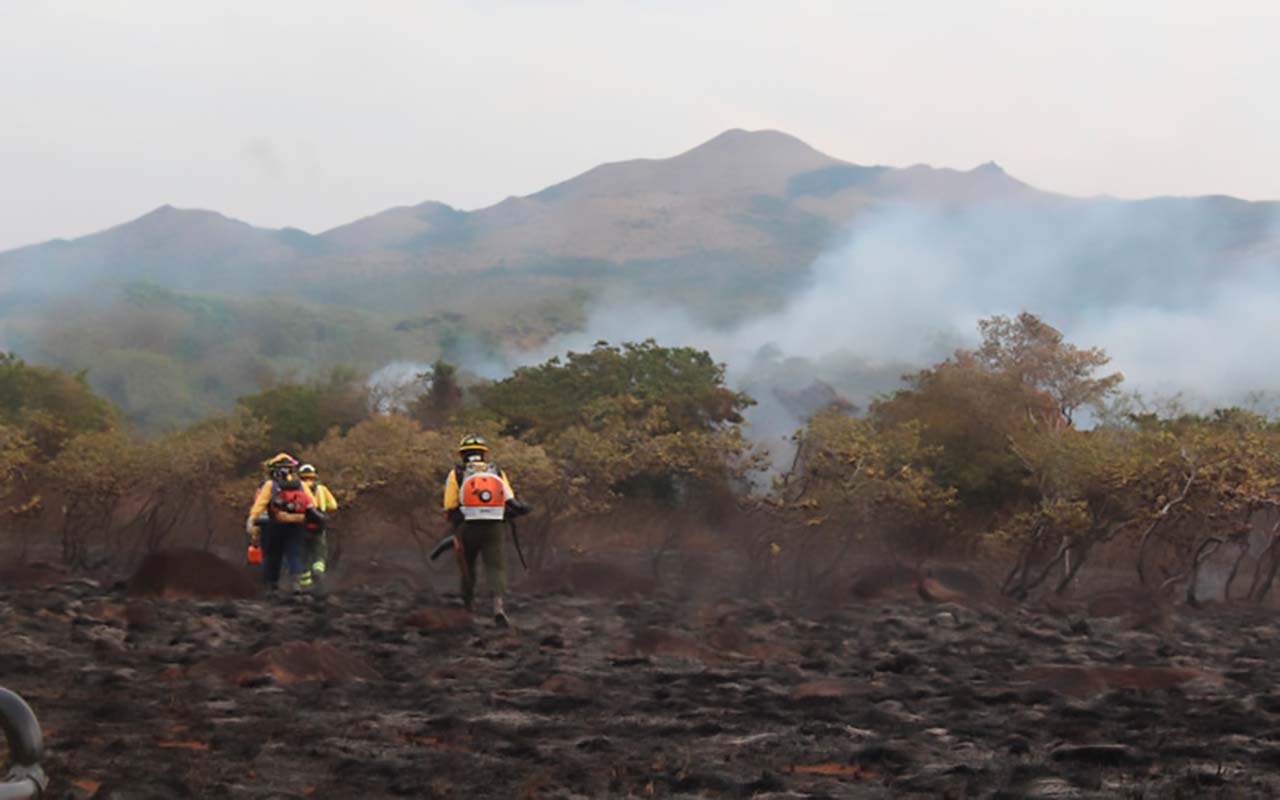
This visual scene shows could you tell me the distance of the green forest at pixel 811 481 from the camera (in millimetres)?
33875

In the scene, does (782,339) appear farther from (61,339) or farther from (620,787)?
(620,787)

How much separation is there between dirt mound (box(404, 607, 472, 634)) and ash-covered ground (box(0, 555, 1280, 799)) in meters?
0.05

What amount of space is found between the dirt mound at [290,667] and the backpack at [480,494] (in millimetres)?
4723

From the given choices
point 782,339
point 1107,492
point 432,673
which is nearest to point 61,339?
point 782,339

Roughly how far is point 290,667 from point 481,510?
5465mm

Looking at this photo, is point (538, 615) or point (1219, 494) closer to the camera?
point (538, 615)

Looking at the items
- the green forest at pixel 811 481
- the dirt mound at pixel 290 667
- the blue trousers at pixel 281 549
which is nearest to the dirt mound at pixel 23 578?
the blue trousers at pixel 281 549

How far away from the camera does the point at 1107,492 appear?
3397cm

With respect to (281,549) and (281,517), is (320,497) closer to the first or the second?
(281,549)

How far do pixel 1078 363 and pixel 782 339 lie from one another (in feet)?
478

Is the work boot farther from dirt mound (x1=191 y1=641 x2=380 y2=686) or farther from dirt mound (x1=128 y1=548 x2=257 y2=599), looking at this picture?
dirt mound (x1=128 y1=548 x2=257 y2=599)

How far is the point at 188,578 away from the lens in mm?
22469

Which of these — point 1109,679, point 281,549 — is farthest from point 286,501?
point 1109,679

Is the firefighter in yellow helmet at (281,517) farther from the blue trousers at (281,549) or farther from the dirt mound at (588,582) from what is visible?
the dirt mound at (588,582)
